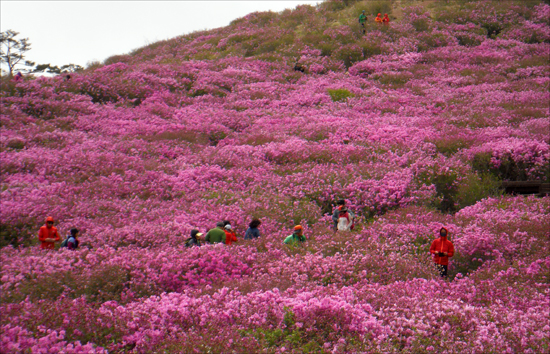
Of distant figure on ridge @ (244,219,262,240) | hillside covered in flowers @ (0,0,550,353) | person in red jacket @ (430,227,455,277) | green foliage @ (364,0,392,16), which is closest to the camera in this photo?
hillside covered in flowers @ (0,0,550,353)

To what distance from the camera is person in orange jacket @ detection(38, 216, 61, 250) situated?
32.7ft

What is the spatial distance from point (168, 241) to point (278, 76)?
68.8 feet

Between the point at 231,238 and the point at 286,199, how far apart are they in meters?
3.12

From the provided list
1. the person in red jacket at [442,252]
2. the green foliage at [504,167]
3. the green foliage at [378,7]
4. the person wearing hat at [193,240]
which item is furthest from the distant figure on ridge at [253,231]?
the green foliage at [378,7]

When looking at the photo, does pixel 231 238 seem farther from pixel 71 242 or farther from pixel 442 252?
pixel 442 252

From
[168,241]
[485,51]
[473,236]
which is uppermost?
[485,51]

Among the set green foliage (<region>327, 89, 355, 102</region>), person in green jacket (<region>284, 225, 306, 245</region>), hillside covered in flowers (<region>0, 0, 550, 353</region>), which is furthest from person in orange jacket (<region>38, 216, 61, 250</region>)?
green foliage (<region>327, 89, 355, 102</region>)

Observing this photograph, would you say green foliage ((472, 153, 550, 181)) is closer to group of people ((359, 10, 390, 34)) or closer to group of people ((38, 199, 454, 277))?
group of people ((38, 199, 454, 277))

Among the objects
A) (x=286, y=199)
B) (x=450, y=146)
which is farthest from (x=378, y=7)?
(x=286, y=199)

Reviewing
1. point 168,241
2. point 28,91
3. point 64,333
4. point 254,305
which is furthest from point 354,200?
point 28,91

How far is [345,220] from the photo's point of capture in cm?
1088

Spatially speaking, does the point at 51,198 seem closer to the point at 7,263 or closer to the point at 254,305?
the point at 7,263

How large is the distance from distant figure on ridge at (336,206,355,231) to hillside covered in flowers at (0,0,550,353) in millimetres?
448

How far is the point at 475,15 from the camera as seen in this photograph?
118 ft
